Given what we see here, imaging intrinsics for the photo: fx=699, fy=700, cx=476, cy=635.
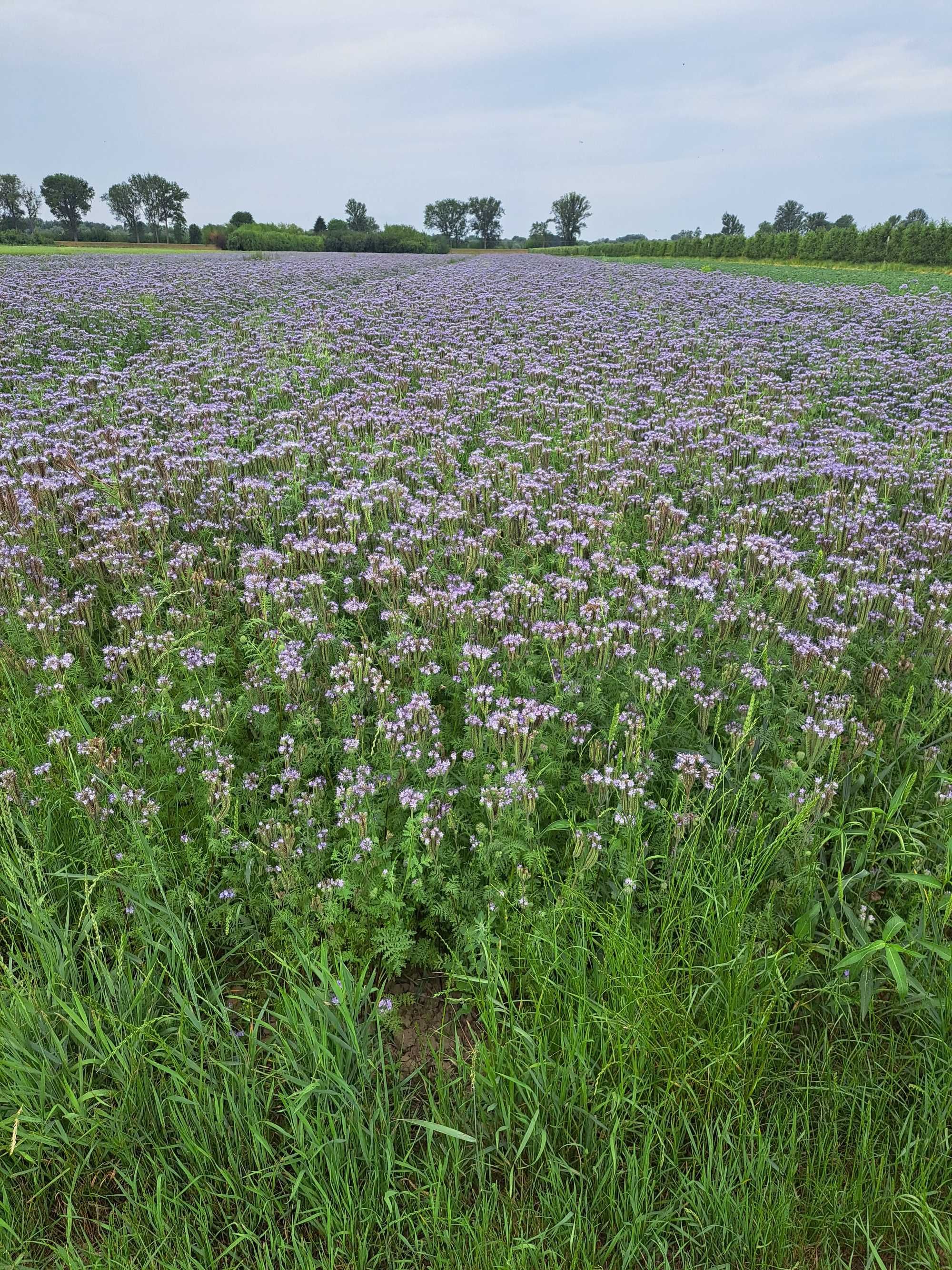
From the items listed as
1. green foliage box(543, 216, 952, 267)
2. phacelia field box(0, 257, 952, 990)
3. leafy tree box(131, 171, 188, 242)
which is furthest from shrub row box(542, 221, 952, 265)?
leafy tree box(131, 171, 188, 242)

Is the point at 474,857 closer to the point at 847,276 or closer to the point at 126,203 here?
the point at 847,276

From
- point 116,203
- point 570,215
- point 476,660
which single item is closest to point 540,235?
point 570,215

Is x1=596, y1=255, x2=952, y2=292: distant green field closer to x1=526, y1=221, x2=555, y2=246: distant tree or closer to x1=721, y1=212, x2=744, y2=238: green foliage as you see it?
x1=721, y1=212, x2=744, y2=238: green foliage

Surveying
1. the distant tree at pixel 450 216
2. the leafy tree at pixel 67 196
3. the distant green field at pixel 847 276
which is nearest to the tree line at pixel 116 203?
the leafy tree at pixel 67 196

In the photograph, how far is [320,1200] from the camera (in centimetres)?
239

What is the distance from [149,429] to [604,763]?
7237 millimetres

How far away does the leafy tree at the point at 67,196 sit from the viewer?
10269cm

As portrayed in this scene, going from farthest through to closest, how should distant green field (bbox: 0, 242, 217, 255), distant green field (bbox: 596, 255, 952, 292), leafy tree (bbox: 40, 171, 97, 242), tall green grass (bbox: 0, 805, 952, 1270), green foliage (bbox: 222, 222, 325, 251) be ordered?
1. leafy tree (bbox: 40, 171, 97, 242)
2. green foliage (bbox: 222, 222, 325, 251)
3. distant green field (bbox: 0, 242, 217, 255)
4. distant green field (bbox: 596, 255, 952, 292)
5. tall green grass (bbox: 0, 805, 952, 1270)

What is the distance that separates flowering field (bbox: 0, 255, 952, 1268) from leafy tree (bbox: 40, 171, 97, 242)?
122584 millimetres

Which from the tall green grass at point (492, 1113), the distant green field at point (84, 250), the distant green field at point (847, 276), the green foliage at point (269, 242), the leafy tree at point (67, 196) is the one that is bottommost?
the tall green grass at point (492, 1113)

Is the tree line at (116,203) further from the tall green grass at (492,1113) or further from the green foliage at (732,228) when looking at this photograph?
the tall green grass at (492,1113)

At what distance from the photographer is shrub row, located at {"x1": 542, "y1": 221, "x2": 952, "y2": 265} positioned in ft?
130

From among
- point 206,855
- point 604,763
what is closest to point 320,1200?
point 206,855

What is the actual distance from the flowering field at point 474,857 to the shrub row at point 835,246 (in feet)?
141
